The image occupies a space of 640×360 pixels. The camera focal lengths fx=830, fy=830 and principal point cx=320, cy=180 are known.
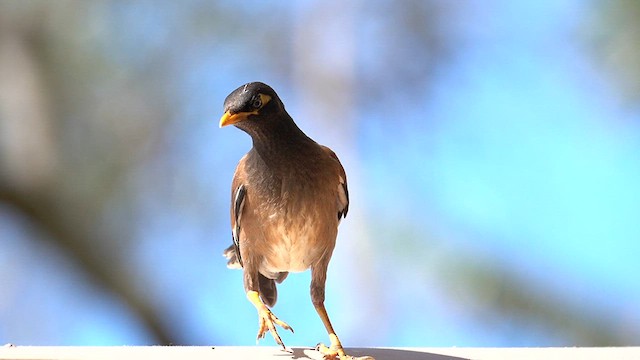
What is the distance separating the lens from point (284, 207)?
155cm

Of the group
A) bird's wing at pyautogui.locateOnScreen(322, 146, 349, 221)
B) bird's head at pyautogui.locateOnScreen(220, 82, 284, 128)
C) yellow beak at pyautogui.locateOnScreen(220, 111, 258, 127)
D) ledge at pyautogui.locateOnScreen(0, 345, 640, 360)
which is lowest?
ledge at pyautogui.locateOnScreen(0, 345, 640, 360)

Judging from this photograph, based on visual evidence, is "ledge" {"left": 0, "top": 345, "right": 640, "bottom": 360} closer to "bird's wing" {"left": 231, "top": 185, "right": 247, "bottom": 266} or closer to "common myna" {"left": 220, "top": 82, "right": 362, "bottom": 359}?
"common myna" {"left": 220, "top": 82, "right": 362, "bottom": 359}

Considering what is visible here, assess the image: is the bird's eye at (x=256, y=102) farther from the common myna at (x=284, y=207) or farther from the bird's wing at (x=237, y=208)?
the bird's wing at (x=237, y=208)

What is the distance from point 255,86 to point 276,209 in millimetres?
261

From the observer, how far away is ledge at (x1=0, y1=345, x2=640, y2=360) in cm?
142

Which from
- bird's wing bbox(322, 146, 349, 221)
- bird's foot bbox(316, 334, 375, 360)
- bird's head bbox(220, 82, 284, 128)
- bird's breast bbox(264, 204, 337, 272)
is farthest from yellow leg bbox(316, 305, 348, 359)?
bird's head bbox(220, 82, 284, 128)

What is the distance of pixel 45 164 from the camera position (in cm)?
291

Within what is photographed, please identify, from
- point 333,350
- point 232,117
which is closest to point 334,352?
point 333,350

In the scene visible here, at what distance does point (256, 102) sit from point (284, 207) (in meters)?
0.23

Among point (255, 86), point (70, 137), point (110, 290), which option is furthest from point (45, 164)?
point (255, 86)

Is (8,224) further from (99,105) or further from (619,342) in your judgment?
(619,342)

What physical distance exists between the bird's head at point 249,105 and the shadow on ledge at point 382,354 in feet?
1.38

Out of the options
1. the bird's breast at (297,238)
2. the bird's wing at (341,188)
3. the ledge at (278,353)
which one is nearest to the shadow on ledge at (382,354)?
the ledge at (278,353)

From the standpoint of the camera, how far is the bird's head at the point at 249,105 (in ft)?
4.52
